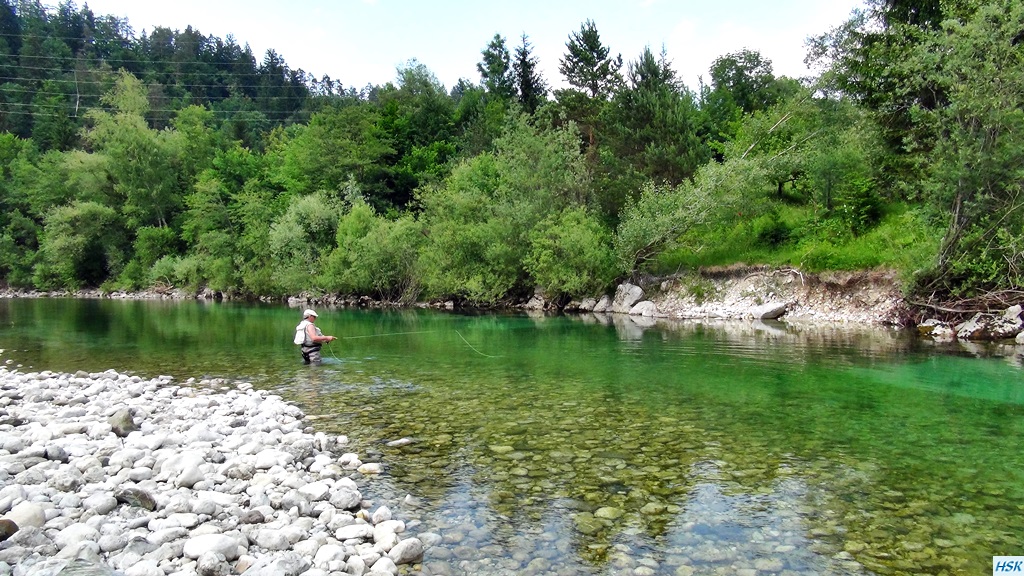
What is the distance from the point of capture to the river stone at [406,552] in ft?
18.4

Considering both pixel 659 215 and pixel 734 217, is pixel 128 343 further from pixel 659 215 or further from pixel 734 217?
pixel 734 217

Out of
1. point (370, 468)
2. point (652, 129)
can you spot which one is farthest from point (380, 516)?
point (652, 129)

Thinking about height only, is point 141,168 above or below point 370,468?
above

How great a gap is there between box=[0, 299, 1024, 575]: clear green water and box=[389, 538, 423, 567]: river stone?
14cm

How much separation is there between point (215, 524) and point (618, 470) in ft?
16.2

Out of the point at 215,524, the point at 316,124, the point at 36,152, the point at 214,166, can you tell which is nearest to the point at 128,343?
the point at 215,524

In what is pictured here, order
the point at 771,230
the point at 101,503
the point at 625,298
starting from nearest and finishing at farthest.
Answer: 1. the point at 101,503
2. the point at 771,230
3. the point at 625,298

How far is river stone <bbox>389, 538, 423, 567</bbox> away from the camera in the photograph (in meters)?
5.62

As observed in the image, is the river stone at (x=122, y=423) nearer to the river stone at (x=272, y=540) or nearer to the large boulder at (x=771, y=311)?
the river stone at (x=272, y=540)

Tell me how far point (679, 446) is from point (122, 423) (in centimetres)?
874

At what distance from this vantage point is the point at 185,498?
20.6 ft

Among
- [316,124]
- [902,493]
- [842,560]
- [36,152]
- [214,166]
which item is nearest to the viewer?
[842,560]

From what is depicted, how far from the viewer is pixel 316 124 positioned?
2557 inches

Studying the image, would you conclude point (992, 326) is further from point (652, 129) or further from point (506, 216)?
point (506, 216)
